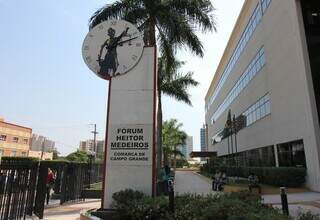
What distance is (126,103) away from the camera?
37.1ft

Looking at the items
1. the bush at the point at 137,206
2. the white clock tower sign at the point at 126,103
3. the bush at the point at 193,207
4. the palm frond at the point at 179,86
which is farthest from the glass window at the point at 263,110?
the bush at the point at 137,206

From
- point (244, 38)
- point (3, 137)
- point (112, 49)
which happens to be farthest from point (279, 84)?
point (3, 137)

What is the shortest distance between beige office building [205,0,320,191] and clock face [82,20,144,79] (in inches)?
554

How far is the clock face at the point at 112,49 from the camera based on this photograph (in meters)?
11.6

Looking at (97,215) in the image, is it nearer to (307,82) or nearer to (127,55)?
(127,55)

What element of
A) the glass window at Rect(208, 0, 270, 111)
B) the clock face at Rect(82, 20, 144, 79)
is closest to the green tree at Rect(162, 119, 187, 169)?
the glass window at Rect(208, 0, 270, 111)

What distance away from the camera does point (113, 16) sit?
19.1m

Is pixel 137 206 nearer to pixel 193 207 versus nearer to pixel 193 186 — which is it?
pixel 193 207

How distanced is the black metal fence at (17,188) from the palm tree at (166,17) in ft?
33.8

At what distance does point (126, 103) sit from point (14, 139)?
80712 mm

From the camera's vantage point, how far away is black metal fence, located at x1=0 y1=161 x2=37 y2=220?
9.53 metres

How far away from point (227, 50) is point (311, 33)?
28052 millimetres

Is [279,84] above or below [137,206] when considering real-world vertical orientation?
above

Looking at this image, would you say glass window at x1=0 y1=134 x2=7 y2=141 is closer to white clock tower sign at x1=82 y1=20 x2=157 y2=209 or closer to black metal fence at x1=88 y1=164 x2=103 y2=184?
black metal fence at x1=88 y1=164 x2=103 y2=184
